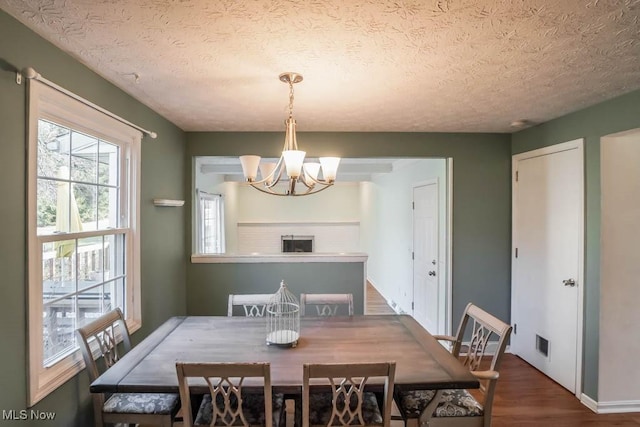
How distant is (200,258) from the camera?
3631mm

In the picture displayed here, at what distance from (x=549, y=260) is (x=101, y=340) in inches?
139

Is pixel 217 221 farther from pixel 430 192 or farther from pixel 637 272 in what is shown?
pixel 637 272

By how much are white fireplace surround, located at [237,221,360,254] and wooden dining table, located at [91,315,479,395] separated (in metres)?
5.86

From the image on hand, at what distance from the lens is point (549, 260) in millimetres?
3135

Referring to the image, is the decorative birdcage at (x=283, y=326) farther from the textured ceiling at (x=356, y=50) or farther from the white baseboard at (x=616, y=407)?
the white baseboard at (x=616, y=407)

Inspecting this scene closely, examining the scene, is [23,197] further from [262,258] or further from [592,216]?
[592,216]

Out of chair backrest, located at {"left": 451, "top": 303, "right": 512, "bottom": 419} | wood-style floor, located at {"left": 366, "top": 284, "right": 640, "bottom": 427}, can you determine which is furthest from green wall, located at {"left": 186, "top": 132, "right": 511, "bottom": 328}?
chair backrest, located at {"left": 451, "top": 303, "right": 512, "bottom": 419}

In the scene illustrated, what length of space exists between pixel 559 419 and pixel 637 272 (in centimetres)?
122

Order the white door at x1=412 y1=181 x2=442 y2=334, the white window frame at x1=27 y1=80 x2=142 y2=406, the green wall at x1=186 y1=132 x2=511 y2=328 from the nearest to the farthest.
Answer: the white window frame at x1=27 y1=80 x2=142 y2=406 < the green wall at x1=186 y1=132 x2=511 y2=328 < the white door at x1=412 y1=181 x2=442 y2=334

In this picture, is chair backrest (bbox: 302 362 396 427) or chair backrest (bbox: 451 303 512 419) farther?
chair backrest (bbox: 451 303 512 419)

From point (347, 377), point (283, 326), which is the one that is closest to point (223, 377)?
point (347, 377)

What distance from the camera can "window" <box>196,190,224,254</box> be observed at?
5.52 metres

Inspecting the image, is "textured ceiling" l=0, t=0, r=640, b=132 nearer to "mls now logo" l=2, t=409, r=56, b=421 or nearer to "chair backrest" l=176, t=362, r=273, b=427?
"chair backrest" l=176, t=362, r=273, b=427

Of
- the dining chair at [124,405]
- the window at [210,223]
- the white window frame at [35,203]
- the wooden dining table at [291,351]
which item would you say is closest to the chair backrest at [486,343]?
the wooden dining table at [291,351]
